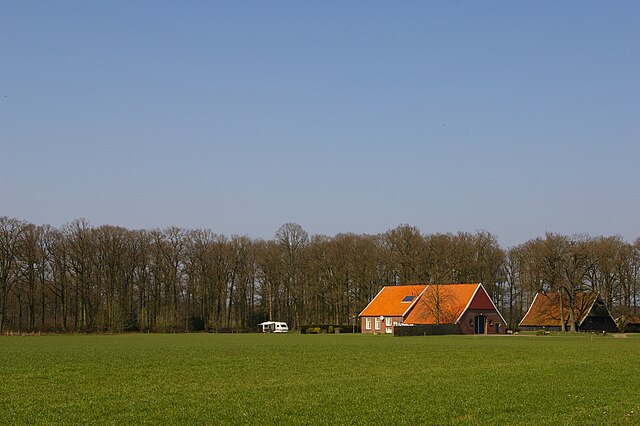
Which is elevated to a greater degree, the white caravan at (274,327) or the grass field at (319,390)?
the grass field at (319,390)

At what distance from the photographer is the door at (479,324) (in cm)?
9950

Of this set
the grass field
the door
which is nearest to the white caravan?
the door

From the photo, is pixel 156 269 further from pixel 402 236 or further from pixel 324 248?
pixel 402 236

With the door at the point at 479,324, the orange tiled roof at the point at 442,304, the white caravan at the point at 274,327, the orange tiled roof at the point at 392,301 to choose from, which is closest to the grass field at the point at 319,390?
the orange tiled roof at the point at 442,304

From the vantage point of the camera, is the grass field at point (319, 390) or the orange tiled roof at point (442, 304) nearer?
the grass field at point (319, 390)

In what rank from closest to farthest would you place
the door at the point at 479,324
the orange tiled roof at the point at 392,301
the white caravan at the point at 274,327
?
the door at the point at 479,324
the orange tiled roof at the point at 392,301
the white caravan at the point at 274,327

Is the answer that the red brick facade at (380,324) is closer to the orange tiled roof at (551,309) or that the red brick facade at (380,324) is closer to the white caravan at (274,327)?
the white caravan at (274,327)

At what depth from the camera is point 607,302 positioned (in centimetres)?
10162

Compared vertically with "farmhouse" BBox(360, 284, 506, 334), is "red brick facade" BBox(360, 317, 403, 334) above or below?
below

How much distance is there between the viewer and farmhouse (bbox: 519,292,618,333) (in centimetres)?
9838

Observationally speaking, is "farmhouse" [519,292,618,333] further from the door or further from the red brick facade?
the red brick facade

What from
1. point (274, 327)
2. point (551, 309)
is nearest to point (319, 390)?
point (551, 309)

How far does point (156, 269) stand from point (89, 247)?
1075 cm

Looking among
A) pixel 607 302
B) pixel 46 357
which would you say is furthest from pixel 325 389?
pixel 607 302
